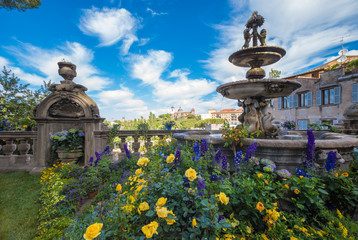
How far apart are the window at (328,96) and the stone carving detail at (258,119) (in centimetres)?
1697

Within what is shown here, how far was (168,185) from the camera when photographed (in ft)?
5.41

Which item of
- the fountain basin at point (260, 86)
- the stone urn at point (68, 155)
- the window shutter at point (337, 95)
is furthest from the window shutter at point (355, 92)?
the stone urn at point (68, 155)

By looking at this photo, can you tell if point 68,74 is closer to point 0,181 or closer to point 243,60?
point 0,181

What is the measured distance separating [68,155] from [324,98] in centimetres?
2267

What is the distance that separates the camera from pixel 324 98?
53.5 ft

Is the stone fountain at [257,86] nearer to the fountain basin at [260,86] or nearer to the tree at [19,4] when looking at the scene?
the fountain basin at [260,86]

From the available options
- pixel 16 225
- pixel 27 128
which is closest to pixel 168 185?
pixel 16 225

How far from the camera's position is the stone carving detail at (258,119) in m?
3.93

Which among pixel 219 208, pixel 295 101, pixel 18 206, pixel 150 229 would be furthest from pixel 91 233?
pixel 295 101

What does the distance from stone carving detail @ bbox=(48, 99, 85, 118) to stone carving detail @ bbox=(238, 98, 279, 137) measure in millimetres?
5648

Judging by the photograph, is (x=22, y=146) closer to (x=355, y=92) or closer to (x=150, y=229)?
(x=150, y=229)

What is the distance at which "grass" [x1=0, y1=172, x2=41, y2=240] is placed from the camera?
2.45 metres

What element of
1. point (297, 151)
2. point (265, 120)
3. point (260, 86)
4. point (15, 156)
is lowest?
point (15, 156)

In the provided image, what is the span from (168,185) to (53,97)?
5889mm
